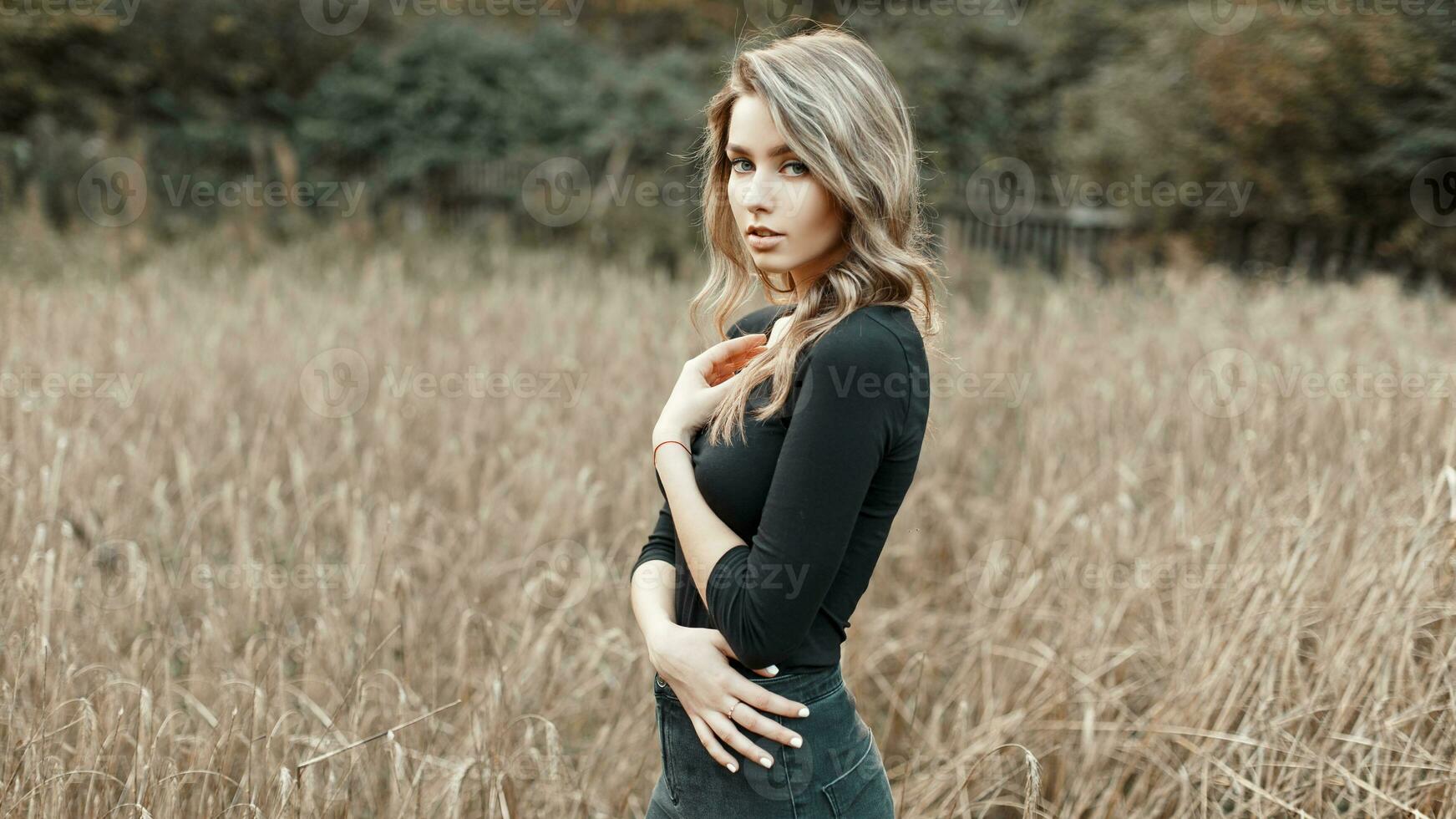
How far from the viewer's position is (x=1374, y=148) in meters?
7.76

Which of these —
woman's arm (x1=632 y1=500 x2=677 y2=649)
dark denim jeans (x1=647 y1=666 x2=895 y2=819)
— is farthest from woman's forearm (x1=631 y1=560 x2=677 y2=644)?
dark denim jeans (x1=647 y1=666 x2=895 y2=819)

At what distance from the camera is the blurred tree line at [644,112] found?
7.60 meters

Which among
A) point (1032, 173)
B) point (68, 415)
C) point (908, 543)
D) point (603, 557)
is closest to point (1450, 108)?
point (1032, 173)

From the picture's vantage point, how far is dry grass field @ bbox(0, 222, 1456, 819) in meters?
1.94

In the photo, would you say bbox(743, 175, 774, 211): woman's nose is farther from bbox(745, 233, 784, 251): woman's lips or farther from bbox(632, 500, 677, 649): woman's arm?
bbox(632, 500, 677, 649): woman's arm

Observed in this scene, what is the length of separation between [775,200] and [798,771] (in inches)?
25.6

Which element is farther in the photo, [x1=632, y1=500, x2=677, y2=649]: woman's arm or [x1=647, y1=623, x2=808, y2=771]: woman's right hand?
[x1=632, y1=500, x2=677, y2=649]: woman's arm

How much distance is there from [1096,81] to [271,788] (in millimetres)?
11103

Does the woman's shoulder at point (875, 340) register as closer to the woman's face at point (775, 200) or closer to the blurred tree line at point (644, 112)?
the woman's face at point (775, 200)

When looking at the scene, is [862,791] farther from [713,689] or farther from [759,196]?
[759,196]

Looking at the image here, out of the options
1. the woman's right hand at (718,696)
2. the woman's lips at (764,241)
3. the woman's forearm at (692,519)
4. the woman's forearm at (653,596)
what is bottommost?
the woman's right hand at (718,696)

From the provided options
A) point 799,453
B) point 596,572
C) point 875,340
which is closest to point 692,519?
point 799,453

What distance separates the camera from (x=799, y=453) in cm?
109

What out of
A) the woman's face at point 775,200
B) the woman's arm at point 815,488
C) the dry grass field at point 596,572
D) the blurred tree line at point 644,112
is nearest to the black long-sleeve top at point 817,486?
the woman's arm at point 815,488
